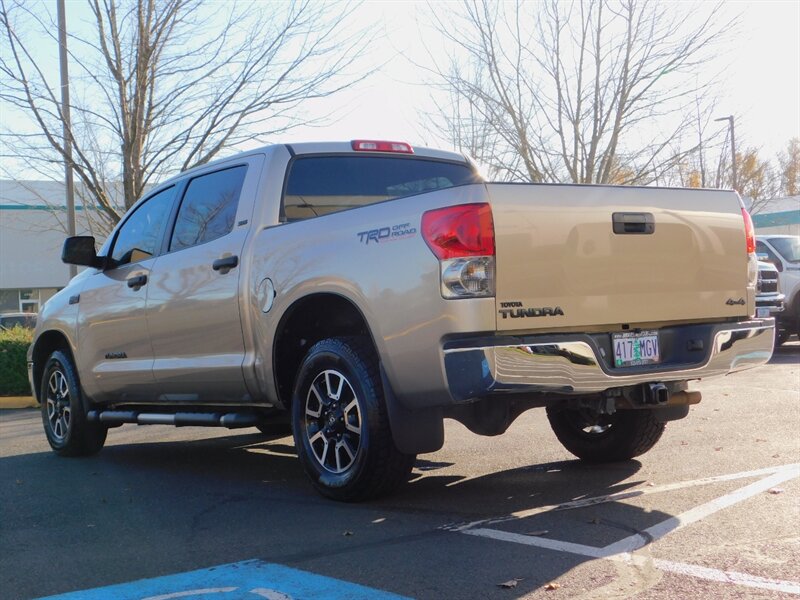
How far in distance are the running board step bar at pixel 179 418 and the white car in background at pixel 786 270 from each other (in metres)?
11.8

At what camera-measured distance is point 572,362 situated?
15.0 ft

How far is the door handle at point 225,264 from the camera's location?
5891 mm

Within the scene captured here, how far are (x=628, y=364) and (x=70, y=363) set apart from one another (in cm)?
475

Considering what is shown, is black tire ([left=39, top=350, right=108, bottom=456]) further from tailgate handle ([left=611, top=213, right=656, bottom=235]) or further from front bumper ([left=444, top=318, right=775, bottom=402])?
tailgate handle ([left=611, top=213, right=656, bottom=235])

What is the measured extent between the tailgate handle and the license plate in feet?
1.69

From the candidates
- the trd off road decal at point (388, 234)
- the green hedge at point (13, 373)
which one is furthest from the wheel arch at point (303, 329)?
the green hedge at point (13, 373)

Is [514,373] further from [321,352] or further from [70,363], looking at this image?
[70,363]

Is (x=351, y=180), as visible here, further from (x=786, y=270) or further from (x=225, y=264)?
(x=786, y=270)

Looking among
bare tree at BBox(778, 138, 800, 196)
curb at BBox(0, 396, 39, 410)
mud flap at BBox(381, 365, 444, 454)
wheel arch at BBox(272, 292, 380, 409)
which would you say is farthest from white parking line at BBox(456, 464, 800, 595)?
bare tree at BBox(778, 138, 800, 196)

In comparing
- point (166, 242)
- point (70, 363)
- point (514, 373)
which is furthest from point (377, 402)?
point (70, 363)

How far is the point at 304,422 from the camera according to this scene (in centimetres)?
547

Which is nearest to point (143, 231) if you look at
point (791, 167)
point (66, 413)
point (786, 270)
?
point (66, 413)

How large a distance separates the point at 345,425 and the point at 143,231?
276 cm

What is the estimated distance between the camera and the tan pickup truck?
4.51m
